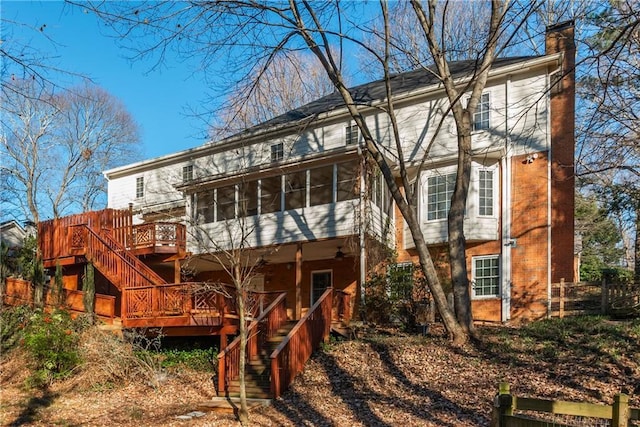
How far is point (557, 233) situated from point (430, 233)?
13.5 ft

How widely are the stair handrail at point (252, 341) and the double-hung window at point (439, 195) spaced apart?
6.33 meters

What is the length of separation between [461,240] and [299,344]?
480 centimetres

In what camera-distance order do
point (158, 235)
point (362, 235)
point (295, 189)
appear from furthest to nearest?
point (158, 235), point (295, 189), point (362, 235)

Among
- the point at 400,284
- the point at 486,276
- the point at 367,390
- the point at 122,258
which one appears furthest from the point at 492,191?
the point at 122,258

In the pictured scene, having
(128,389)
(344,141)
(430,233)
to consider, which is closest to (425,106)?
(344,141)

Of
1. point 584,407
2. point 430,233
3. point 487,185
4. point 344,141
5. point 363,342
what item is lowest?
point 363,342

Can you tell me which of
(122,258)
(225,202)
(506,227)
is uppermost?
(225,202)

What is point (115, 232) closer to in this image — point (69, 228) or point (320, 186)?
point (69, 228)

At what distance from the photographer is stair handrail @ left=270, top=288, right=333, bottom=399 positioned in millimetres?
11461

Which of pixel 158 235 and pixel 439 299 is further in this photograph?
pixel 158 235

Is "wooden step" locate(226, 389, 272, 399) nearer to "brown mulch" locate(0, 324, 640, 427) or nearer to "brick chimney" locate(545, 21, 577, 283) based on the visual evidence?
"brown mulch" locate(0, 324, 640, 427)

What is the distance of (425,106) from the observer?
19.2 meters

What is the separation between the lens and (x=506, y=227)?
57.1 ft

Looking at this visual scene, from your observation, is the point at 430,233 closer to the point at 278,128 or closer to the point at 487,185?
the point at 487,185
